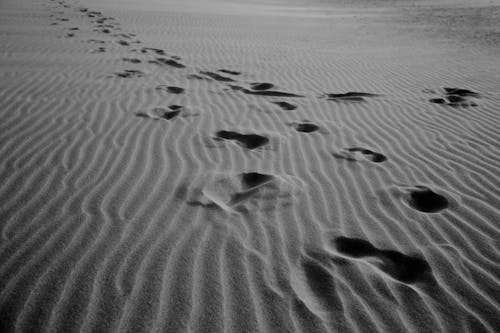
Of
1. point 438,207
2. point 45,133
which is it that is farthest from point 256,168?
point 45,133

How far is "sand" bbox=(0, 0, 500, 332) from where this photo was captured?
186cm

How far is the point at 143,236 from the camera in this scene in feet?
7.53

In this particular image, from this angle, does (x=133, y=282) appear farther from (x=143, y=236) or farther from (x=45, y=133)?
(x=45, y=133)

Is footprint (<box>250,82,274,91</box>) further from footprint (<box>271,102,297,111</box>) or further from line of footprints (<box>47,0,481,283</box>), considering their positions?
footprint (<box>271,102,297,111</box>)

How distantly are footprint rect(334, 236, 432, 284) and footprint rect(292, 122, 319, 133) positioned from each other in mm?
1903

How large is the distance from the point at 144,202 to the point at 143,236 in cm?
39

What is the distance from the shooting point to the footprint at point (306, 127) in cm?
406

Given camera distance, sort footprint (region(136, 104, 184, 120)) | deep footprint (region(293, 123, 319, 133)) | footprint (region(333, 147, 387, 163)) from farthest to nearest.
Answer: footprint (region(136, 104, 184, 120)) < deep footprint (region(293, 123, 319, 133)) < footprint (region(333, 147, 387, 163))

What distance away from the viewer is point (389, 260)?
7.19 ft

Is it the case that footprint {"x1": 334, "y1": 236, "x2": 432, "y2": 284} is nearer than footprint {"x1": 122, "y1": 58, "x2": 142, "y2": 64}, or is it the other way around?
footprint {"x1": 334, "y1": 236, "x2": 432, "y2": 284}

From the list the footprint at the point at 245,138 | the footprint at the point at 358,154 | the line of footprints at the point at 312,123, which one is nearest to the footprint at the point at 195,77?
the line of footprints at the point at 312,123

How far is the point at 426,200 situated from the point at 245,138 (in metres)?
1.82

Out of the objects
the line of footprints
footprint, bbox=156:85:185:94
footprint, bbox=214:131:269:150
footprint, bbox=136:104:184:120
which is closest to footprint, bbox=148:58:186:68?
the line of footprints

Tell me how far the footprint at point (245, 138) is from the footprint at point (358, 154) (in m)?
0.76
